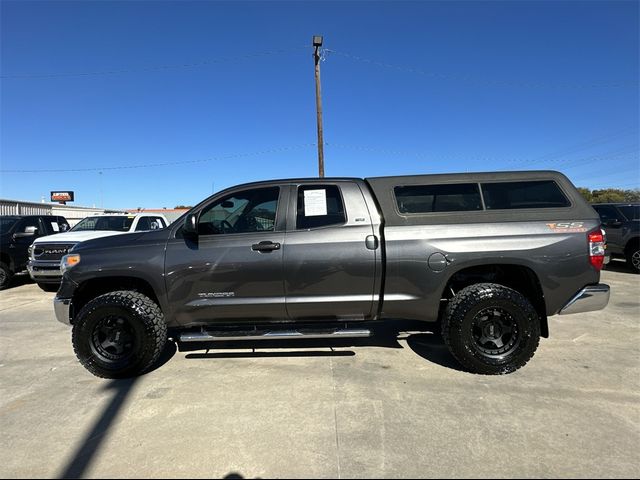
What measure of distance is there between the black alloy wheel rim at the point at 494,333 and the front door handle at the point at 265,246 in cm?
212

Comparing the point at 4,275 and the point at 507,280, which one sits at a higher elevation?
the point at 507,280

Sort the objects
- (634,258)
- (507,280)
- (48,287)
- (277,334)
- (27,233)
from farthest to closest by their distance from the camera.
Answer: (27,233) < (634,258) < (48,287) < (507,280) < (277,334)

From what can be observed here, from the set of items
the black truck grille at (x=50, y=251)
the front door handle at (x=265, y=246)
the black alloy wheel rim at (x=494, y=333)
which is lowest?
the black alloy wheel rim at (x=494, y=333)

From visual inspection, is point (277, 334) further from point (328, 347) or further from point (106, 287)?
point (106, 287)

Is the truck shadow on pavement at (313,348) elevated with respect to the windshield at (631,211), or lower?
lower

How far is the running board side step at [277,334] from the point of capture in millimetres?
4109

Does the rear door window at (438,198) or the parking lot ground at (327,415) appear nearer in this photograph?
the parking lot ground at (327,415)

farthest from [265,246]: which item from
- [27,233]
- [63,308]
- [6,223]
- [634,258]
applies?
[634,258]

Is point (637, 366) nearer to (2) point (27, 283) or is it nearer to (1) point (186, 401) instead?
(1) point (186, 401)

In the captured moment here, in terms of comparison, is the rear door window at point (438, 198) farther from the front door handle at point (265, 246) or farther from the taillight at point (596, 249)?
the front door handle at point (265, 246)

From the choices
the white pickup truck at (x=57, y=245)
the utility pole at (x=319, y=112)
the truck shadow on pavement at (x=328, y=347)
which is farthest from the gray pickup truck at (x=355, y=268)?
the utility pole at (x=319, y=112)

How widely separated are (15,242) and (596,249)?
39.1 ft

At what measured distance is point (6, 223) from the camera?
1051 cm

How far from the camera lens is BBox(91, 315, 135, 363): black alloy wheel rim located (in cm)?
418
